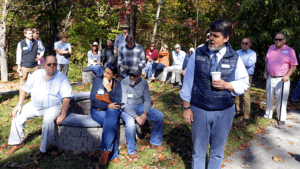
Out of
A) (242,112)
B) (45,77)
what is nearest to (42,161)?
(45,77)

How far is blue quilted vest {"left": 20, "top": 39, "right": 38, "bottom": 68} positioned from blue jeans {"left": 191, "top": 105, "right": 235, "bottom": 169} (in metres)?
5.86

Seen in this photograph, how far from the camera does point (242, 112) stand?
6383 mm

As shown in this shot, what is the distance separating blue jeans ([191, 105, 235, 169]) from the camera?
9.09 ft

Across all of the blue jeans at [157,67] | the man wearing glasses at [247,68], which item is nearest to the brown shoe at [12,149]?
the man wearing glasses at [247,68]

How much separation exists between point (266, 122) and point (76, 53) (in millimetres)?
12655

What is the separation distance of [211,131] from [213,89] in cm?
59

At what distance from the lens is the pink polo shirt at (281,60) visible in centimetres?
548

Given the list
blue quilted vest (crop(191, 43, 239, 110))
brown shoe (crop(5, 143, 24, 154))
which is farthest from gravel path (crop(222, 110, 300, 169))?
brown shoe (crop(5, 143, 24, 154))

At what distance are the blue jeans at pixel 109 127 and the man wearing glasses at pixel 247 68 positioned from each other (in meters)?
3.69

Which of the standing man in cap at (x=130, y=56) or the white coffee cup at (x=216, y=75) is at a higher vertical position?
the standing man in cap at (x=130, y=56)

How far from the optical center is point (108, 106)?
4.16 m

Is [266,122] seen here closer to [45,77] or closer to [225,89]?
[225,89]

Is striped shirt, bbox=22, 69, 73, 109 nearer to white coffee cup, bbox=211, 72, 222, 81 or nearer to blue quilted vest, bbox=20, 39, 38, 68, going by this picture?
white coffee cup, bbox=211, 72, 222, 81

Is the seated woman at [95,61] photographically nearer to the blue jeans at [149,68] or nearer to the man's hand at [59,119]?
the blue jeans at [149,68]
